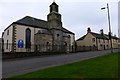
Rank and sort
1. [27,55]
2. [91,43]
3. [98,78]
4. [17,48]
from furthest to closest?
[91,43] < [17,48] < [27,55] < [98,78]

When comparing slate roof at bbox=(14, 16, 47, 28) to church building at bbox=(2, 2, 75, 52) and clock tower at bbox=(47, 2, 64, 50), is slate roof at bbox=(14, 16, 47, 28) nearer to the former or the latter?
church building at bbox=(2, 2, 75, 52)

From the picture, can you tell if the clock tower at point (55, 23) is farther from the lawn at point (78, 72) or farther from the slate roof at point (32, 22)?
the lawn at point (78, 72)

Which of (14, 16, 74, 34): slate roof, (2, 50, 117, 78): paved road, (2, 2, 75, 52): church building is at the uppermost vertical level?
(14, 16, 74, 34): slate roof

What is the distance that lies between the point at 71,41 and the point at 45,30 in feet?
41.1

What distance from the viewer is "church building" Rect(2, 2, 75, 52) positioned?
41.5 meters

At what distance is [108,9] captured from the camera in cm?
2964

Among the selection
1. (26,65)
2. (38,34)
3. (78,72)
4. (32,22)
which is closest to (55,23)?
(32,22)

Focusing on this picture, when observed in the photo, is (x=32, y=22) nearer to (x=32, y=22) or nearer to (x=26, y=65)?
(x=32, y=22)

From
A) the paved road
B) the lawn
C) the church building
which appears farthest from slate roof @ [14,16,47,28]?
the lawn

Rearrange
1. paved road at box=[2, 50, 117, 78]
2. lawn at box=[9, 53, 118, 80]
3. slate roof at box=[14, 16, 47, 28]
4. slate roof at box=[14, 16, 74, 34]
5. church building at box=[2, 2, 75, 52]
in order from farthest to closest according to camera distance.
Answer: slate roof at box=[14, 16, 47, 28] → slate roof at box=[14, 16, 74, 34] → church building at box=[2, 2, 75, 52] → paved road at box=[2, 50, 117, 78] → lawn at box=[9, 53, 118, 80]

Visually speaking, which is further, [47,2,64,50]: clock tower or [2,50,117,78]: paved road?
[47,2,64,50]: clock tower

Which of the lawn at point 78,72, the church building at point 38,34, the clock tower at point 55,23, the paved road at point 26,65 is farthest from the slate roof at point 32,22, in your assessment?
the lawn at point 78,72

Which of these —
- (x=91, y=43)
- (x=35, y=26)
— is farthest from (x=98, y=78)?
(x=91, y=43)

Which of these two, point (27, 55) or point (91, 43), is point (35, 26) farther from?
point (91, 43)
